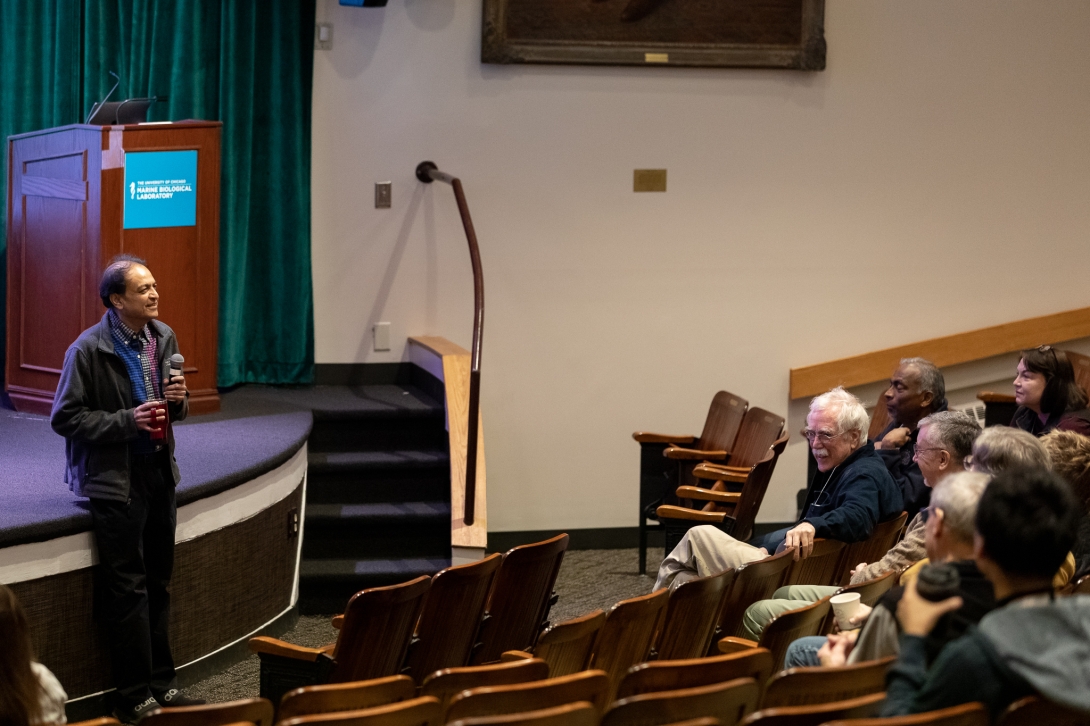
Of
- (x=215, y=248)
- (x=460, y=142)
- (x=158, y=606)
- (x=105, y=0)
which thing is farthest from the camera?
(x=460, y=142)

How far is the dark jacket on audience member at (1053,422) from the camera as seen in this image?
452cm

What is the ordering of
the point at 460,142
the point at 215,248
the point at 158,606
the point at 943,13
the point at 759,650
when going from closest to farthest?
1. the point at 759,650
2. the point at 158,606
3. the point at 215,248
4. the point at 460,142
5. the point at 943,13

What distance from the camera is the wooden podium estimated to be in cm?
477

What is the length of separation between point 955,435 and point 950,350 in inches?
118

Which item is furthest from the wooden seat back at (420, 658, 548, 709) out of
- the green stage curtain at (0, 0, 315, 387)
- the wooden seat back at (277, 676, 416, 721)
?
the green stage curtain at (0, 0, 315, 387)

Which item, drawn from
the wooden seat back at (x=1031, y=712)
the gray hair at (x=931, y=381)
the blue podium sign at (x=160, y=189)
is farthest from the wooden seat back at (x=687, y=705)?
the blue podium sign at (x=160, y=189)

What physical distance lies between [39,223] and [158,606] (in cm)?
208

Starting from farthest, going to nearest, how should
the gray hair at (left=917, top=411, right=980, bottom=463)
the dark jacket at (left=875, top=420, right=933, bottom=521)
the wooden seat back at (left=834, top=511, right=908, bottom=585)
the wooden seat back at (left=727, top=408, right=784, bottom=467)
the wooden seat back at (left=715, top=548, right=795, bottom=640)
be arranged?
1. the wooden seat back at (left=727, top=408, right=784, bottom=467)
2. the dark jacket at (left=875, top=420, right=933, bottom=521)
3. the wooden seat back at (left=834, top=511, right=908, bottom=585)
4. the gray hair at (left=917, top=411, right=980, bottom=463)
5. the wooden seat back at (left=715, top=548, right=795, bottom=640)

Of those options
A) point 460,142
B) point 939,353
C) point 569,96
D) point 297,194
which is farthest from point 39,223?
point 939,353

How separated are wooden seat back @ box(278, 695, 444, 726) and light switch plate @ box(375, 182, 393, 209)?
12.3ft

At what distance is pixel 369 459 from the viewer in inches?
207

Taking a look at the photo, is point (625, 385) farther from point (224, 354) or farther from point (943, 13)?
point (943, 13)

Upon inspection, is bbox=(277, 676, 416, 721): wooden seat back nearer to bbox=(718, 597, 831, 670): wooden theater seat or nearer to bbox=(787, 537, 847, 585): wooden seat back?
bbox=(718, 597, 831, 670): wooden theater seat

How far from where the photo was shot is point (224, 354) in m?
5.61
